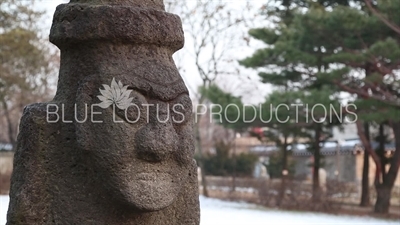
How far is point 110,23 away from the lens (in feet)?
8.68


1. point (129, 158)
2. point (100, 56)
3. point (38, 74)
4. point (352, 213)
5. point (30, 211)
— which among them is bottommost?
point (352, 213)

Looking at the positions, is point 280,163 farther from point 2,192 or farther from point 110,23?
point 110,23

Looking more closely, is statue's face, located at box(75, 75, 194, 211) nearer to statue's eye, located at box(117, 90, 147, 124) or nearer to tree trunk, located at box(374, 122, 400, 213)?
statue's eye, located at box(117, 90, 147, 124)

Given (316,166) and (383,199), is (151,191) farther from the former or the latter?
(316,166)

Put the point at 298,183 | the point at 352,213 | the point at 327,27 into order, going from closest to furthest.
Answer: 1. the point at 327,27
2. the point at 352,213
3. the point at 298,183

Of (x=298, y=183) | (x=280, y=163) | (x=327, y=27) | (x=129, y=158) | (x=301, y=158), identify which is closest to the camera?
(x=129, y=158)

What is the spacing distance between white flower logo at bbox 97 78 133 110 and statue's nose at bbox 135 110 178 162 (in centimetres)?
15

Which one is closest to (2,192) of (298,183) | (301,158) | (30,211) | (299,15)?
(298,183)

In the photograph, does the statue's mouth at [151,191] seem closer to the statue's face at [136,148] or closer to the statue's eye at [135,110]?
the statue's face at [136,148]

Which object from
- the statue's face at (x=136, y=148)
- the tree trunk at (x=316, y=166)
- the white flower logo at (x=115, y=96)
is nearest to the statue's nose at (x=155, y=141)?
the statue's face at (x=136, y=148)

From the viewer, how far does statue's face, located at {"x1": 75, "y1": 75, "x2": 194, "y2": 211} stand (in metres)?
2.51

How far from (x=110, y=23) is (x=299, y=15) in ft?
29.1

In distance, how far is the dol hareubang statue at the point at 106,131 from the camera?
8.34ft

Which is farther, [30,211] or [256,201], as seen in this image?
[256,201]
